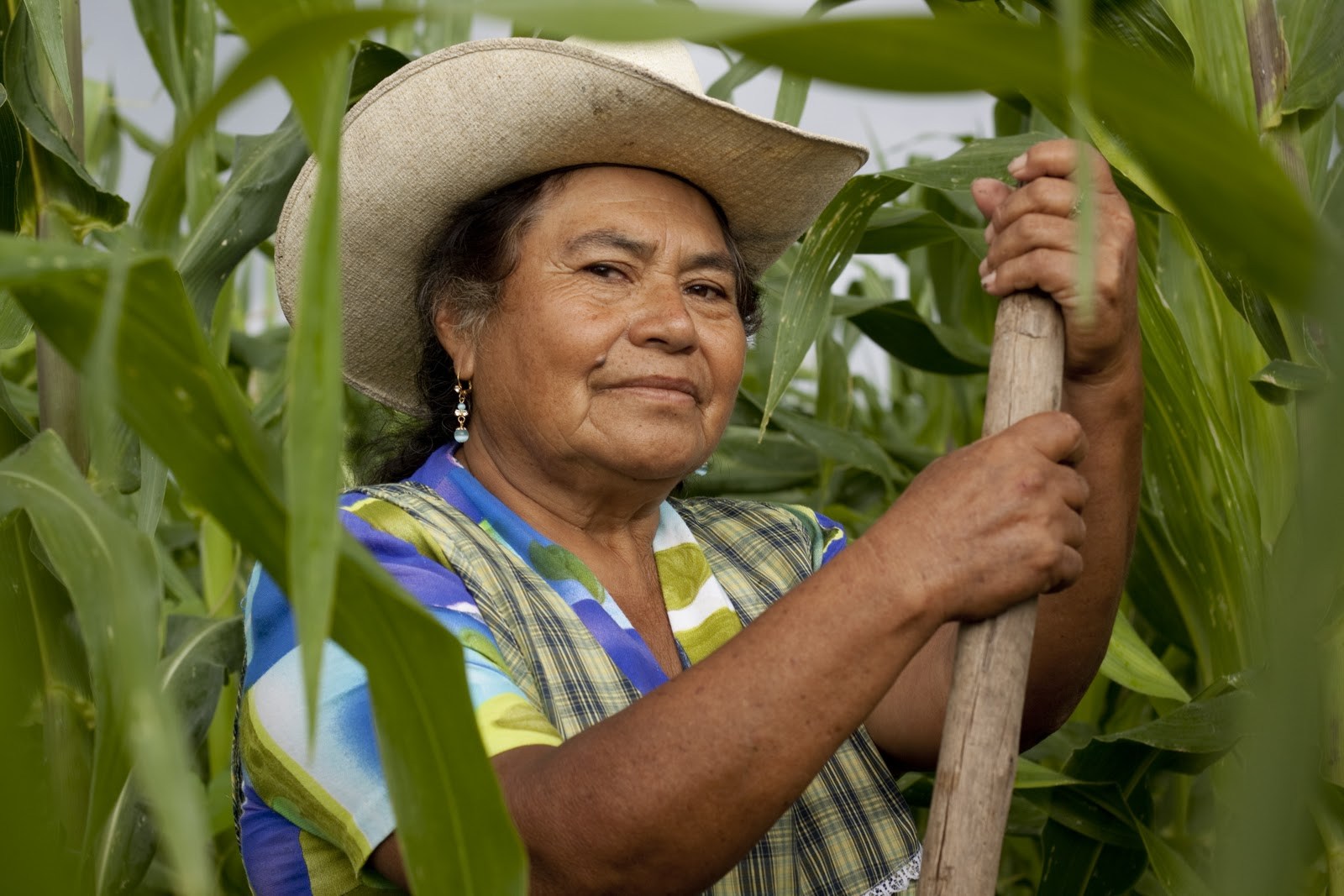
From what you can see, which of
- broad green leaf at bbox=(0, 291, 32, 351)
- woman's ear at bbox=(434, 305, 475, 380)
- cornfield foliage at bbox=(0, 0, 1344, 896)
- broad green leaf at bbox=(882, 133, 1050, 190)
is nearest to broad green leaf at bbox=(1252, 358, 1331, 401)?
cornfield foliage at bbox=(0, 0, 1344, 896)

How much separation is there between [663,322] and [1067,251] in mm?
360

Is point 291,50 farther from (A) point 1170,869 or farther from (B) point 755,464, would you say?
(B) point 755,464

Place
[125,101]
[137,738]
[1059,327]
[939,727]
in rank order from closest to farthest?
[137,738]
[1059,327]
[939,727]
[125,101]

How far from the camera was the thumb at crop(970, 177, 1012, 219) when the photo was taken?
985 millimetres

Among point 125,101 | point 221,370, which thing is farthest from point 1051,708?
point 125,101

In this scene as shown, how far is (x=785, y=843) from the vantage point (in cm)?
112

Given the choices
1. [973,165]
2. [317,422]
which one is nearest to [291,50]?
[317,422]

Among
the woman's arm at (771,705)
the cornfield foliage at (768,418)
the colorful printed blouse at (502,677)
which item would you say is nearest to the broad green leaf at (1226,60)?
the cornfield foliage at (768,418)

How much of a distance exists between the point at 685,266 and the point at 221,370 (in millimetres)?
771

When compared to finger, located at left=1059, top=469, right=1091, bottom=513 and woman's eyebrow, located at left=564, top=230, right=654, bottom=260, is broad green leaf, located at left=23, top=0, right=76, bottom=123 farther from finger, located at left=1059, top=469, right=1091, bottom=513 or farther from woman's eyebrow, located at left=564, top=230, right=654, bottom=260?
finger, located at left=1059, top=469, right=1091, bottom=513

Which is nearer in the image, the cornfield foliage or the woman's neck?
the cornfield foliage

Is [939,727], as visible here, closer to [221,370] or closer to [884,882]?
[884,882]

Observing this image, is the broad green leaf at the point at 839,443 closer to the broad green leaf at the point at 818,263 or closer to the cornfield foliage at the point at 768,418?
the cornfield foliage at the point at 768,418

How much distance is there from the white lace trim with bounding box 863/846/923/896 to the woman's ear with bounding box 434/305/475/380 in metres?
0.53
